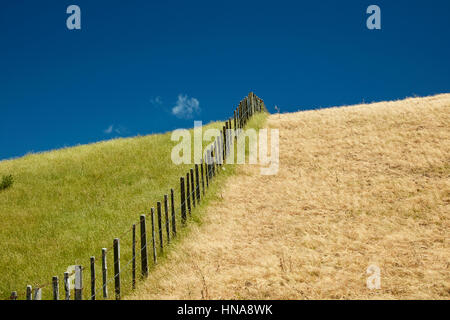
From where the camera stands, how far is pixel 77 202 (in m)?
17.9

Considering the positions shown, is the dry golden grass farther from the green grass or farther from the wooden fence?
the green grass

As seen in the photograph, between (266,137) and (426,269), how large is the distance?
48.0ft

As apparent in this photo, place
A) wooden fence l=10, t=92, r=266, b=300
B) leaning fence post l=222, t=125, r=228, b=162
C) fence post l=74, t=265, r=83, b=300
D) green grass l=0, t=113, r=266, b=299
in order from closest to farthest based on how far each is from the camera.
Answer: fence post l=74, t=265, r=83, b=300, wooden fence l=10, t=92, r=266, b=300, green grass l=0, t=113, r=266, b=299, leaning fence post l=222, t=125, r=228, b=162

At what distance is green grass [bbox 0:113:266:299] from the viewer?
1308 centimetres

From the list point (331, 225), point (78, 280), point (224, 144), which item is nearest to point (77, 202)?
point (224, 144)

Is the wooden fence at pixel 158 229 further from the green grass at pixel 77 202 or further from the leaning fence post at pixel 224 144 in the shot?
the green grass at pixel 77 202

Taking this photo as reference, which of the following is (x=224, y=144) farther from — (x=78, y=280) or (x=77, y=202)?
(x=78, y=280)

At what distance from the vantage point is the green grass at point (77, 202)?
13.1 m

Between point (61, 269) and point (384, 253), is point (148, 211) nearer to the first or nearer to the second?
point (61, 269)

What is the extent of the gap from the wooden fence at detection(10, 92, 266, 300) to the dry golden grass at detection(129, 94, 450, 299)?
0.61 metres

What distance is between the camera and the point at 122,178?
2008 centimetres

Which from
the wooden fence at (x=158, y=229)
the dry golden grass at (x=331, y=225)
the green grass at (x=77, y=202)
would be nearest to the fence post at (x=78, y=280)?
the wooden fence at (x=158, y=229)

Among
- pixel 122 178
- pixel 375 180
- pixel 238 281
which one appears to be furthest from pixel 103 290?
pixel 375 180

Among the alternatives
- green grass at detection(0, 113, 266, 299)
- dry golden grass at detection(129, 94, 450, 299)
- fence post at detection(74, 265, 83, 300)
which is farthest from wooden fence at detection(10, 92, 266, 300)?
dry golden grass at detection(129, 94, 450, 299)
